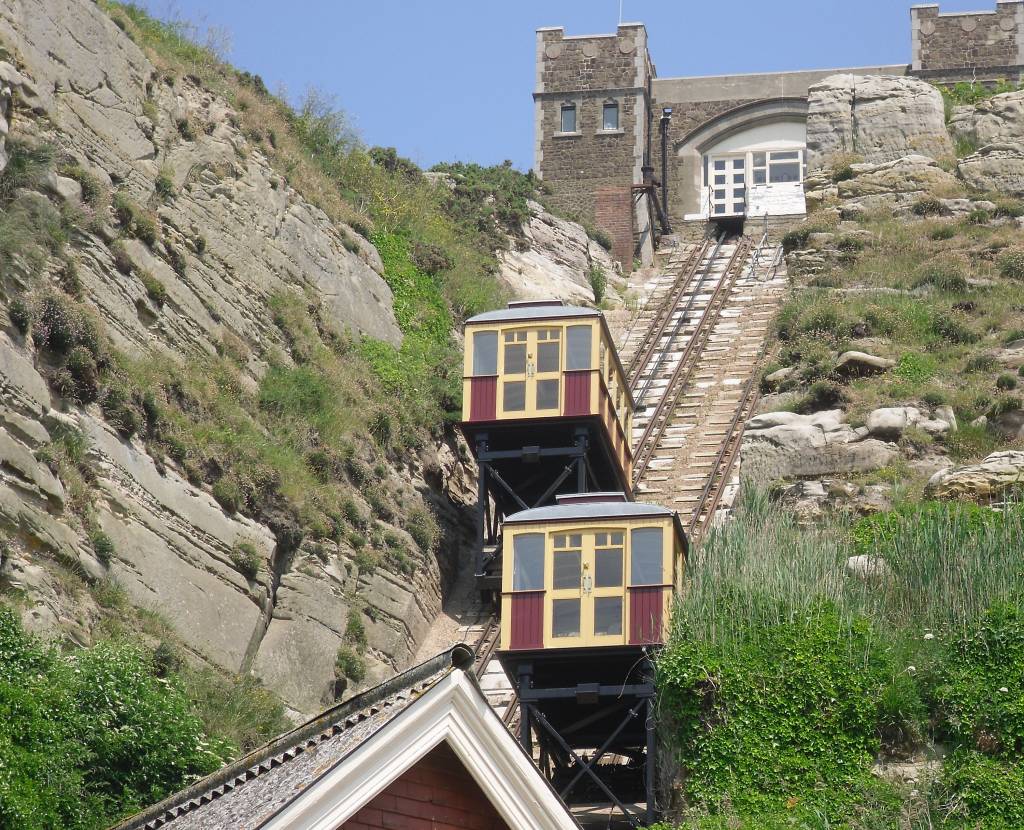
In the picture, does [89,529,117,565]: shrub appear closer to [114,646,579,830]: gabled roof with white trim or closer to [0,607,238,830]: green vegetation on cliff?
[0,607,238,830]: green vegetation on cliff

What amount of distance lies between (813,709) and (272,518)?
10.6 m

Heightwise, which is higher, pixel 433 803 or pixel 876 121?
pixel 876 121

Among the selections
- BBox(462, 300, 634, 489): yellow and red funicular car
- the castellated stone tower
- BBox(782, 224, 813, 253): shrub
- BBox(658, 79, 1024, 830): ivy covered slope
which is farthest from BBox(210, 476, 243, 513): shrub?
the castellated stone tower

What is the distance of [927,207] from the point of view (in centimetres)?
4981

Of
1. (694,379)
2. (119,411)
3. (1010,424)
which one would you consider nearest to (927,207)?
(694,379)

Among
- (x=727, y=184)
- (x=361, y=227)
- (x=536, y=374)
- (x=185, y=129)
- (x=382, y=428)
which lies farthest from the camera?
(x=727, y=184)

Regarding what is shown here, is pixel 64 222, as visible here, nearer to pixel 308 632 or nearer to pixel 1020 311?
pixel 308 632

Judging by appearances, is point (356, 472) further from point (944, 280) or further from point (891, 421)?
point (944, 280)

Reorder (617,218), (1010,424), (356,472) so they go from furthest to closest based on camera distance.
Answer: (617,218)
(1010,424)
(356,472)

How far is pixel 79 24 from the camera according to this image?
116 ft

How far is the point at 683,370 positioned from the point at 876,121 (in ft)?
49.6

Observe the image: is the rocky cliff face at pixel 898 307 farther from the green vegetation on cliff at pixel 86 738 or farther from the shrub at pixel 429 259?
the green vegetation on cliff at pixel 86 738

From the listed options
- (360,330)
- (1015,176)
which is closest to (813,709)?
(360,330)

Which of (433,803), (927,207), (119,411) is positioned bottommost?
(433,803)
